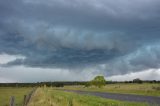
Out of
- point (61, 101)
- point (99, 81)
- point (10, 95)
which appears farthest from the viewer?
point (99, 81)

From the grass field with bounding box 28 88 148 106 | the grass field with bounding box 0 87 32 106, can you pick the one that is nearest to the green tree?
the grass field with bounding box 0 87 32 106

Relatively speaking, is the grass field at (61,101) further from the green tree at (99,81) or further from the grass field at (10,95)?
the green tree at (99,81)

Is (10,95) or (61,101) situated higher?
(10,95)

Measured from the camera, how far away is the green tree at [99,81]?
160250 millimetres

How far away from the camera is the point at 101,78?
162 meters

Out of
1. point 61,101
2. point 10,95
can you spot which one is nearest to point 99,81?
point 10,95

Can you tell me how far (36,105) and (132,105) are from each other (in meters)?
14.4

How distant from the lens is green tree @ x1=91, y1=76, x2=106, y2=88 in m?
160

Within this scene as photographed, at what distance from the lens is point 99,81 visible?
160750 millimetres

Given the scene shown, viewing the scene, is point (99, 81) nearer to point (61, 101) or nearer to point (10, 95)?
point (10, 95)

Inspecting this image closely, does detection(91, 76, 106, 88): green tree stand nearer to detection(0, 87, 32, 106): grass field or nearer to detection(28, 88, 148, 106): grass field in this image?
detection(0, 87, 32, 106): grass field

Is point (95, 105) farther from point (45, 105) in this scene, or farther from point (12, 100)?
point (12, 100)

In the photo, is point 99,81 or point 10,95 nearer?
point 10,95

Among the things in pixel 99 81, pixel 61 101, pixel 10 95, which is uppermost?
pixel 99 81
